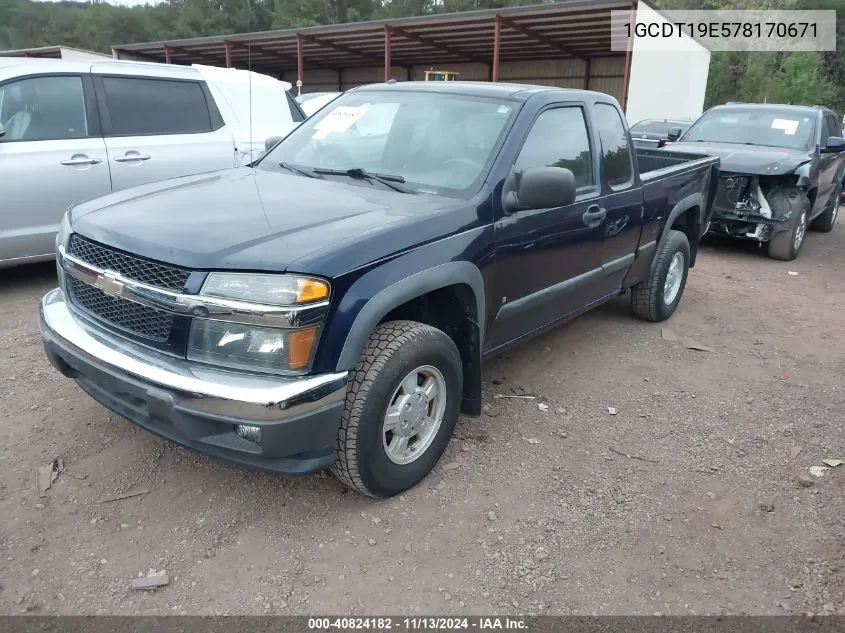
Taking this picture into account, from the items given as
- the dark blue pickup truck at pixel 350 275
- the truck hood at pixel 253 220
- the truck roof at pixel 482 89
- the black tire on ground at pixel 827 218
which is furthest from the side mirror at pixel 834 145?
the truck hood at pixel 253 220

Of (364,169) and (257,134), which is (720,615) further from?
(257,134)

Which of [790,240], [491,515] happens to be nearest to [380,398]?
[491,515]

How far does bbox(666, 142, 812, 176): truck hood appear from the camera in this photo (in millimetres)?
7668

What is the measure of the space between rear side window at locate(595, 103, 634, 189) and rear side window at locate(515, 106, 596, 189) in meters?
0.20

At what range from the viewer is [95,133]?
18.5 feet

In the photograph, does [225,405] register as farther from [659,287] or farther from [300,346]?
[659,287]

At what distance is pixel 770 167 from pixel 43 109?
7.44 metres

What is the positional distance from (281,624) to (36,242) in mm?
4348

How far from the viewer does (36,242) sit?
5.36m

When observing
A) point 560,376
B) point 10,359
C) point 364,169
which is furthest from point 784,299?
point 10,359

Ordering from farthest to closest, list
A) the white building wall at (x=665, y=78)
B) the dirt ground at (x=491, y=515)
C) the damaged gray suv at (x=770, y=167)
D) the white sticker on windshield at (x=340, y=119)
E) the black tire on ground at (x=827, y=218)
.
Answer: the white building wall at (x=665, y=78) → the black tire on ground at (x=827, y=218) → the damaged gray suv at (x=770, y=167) → the white sticker on windshield at (x=340, y=119) → the dirt ground at (x=491, y=515)

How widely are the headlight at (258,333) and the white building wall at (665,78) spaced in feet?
61.3

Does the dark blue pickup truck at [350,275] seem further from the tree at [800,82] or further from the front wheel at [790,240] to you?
the tree at [800,82]

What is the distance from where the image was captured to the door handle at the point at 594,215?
3.95 m
